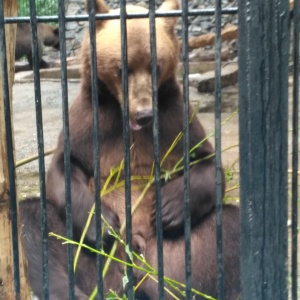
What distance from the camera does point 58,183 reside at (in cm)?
396

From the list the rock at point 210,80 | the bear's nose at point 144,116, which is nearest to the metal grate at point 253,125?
the bear's nose at point 144,116

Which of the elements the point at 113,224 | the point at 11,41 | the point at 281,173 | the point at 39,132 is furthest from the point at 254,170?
the point at 113,224

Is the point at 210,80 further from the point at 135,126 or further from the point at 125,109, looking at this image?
the point at 125,109

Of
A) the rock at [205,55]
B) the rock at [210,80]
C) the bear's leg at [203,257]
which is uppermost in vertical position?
the bear's leg at [203,257]

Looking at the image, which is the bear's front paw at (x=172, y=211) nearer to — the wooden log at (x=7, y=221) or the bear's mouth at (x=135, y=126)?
the bear's mouth at (x=135, y=126)

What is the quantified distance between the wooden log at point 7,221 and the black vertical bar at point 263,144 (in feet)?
2.54

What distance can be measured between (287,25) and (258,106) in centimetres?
26

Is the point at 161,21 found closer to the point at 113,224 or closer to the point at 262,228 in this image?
the point at 113,224

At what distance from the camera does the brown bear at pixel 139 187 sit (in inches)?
153

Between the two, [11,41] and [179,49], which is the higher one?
[11,41]

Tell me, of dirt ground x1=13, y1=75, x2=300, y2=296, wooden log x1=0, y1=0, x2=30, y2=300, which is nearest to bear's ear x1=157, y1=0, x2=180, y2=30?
dirt ground x1=13, y1=75, x2=300, y2=296

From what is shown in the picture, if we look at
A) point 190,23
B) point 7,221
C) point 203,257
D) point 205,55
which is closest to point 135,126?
point 203,257

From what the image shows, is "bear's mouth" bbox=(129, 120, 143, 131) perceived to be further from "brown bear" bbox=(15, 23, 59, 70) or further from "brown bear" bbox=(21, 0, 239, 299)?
"brown bear" bbox=(15, 23, 59, 70)

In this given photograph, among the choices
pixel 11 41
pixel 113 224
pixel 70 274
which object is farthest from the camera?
pixel 113 224
